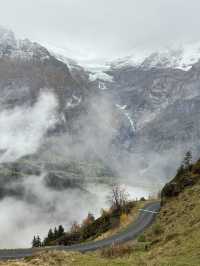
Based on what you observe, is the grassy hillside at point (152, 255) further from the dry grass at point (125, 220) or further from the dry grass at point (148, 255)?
the dry grass at point (125, 220)

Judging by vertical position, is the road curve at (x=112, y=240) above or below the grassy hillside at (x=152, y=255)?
above

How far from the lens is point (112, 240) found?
265 feet

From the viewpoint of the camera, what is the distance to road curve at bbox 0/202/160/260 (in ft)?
203

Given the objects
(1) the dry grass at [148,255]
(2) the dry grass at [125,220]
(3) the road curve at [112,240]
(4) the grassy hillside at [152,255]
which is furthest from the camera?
(2) the dry grass at [125,220]

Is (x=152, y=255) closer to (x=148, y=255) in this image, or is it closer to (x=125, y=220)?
(x=148, y=255)

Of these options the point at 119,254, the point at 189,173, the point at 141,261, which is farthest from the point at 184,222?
the point at 189,173

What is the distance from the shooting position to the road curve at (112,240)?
61806 mm

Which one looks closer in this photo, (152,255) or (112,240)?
(152,255)

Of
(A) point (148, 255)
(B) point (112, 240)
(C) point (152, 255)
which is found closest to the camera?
(C) point (152, 255)

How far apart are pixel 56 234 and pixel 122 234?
9515 cm

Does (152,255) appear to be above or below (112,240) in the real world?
below

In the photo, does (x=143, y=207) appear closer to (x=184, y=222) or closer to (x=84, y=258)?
(x=184, y=222)

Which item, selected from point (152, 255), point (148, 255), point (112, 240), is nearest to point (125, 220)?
point (112, 240)

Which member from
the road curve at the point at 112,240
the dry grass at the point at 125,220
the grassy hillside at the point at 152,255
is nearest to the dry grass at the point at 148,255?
the grassy hillside at the point at 152,255
